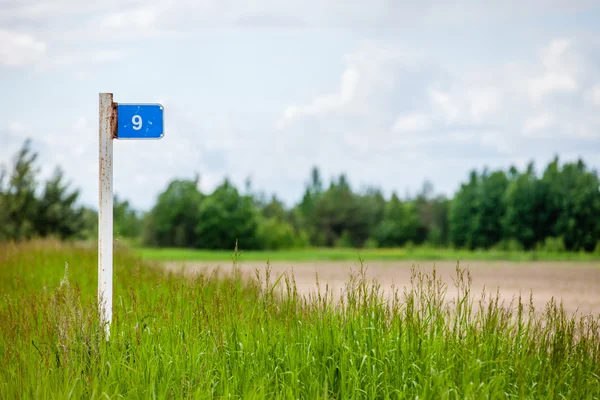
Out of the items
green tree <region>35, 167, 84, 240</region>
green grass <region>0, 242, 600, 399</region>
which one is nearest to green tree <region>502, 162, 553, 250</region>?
green tree <region>35, 167, 84, 240</region>

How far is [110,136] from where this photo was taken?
6039mm

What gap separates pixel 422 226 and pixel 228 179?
65.0 feet

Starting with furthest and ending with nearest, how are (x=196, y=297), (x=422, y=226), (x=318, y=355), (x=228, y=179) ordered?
1. (x=422, y=226)
2. (x=228, y=179)
3. (x=196, y=297)
4. (x=318, y=355)

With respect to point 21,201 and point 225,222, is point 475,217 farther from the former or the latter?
point 21,201

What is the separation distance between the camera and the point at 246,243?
4131cm

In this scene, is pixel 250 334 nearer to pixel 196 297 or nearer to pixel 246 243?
pixel 196 297

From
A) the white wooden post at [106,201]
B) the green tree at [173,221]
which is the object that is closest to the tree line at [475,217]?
the green tree at [173,221]

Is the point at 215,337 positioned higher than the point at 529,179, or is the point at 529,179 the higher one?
the point at 529,179

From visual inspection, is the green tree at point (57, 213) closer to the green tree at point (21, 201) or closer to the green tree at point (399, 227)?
the green tree at point (21, 201)

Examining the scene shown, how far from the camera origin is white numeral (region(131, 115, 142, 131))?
5988 millimetres

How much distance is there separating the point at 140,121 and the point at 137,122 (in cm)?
3

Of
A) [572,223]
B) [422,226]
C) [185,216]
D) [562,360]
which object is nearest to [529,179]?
[572,223]

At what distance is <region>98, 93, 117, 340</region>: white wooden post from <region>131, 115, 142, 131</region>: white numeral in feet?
0.61

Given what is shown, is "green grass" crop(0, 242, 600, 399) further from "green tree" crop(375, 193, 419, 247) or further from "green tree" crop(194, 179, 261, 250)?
"green tree" crop(375, 193, 419, 247)
